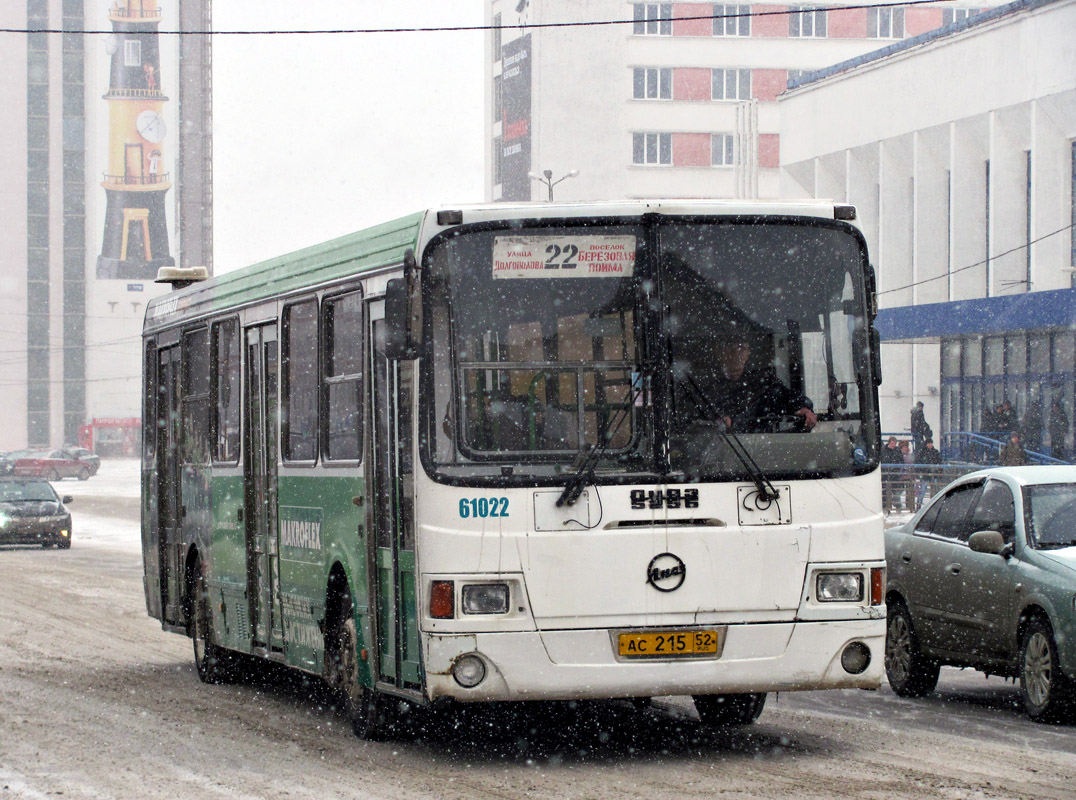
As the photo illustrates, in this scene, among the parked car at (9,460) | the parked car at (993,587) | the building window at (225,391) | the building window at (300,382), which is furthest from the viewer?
the parked car at (9,460)

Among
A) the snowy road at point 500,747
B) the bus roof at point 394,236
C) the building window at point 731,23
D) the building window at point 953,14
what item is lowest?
the snowy road at point 500,747

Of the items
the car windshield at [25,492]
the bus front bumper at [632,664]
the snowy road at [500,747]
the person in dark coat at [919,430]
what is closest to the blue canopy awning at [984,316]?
the person in dark coat at [919,430]

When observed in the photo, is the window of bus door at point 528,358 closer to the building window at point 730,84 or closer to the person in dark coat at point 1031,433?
the person in dark coat at point 1031,433

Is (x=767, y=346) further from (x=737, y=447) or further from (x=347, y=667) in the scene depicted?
(x=347, y=667)

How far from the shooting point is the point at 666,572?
8.70 meters

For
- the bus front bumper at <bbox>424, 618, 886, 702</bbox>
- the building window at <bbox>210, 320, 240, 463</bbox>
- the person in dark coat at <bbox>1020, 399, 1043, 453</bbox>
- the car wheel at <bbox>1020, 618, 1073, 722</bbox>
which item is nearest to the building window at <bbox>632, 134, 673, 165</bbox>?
the person in dark coat at <bbox>1020, 399, 1043, 453</bbox>

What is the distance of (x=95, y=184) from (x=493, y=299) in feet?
392

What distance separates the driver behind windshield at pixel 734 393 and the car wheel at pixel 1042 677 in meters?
2.49

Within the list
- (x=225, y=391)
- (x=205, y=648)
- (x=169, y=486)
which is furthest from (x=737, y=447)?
(x=169, y=486)

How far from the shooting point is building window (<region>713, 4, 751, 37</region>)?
89.2 metres

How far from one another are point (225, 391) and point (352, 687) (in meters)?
3.23

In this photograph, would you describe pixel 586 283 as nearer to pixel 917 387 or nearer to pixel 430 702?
pixel 430 702

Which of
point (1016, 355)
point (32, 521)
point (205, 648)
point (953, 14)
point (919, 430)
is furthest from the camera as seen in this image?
point (953, 14)

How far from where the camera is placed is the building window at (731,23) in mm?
89188
